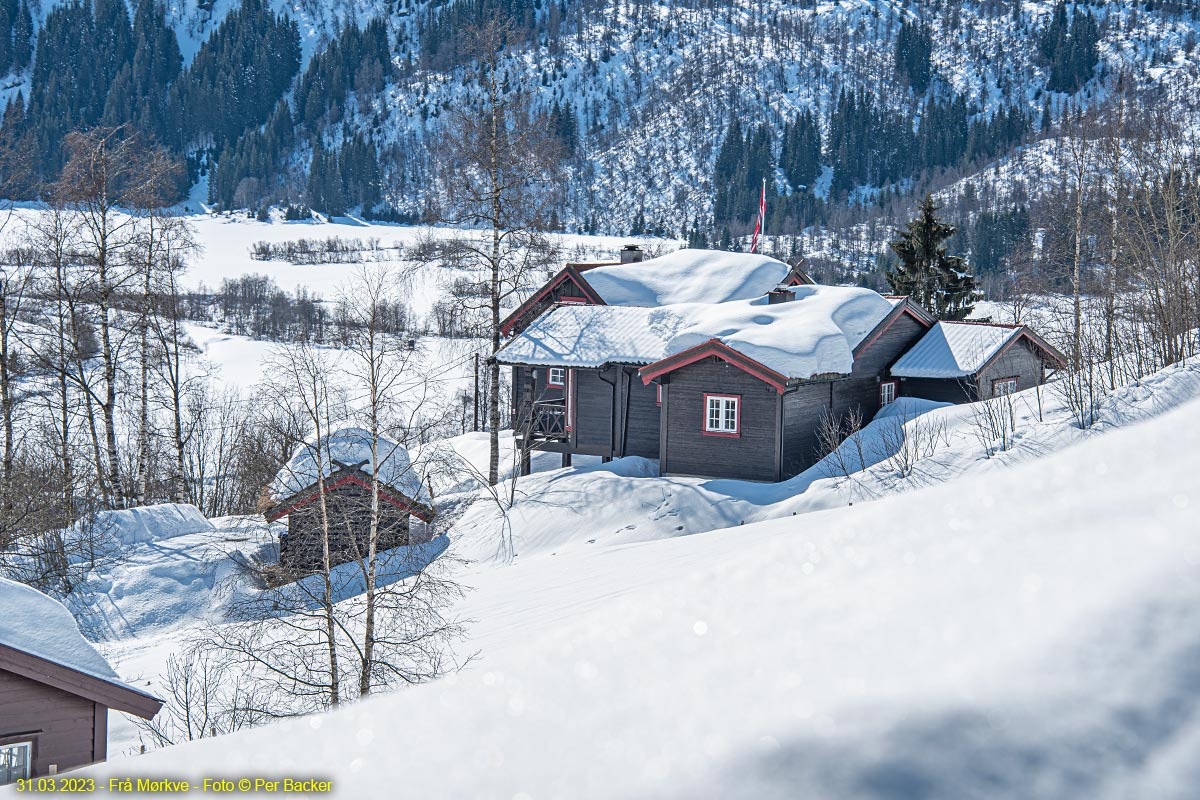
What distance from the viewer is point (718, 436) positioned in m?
20.6

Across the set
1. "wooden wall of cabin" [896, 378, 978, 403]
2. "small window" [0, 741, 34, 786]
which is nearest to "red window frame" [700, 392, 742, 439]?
"wooden wall of cabin" [896, 378, 978, 403]

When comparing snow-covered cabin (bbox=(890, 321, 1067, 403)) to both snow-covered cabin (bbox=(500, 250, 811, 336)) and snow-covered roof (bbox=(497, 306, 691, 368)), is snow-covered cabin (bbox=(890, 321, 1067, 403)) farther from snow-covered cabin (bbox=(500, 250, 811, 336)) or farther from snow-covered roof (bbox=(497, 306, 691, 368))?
snow-covered roof (bbox=(497, 306, 691, 368))

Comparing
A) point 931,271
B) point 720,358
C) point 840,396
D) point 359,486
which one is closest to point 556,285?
point 720,358

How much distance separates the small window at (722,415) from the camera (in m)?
20.4

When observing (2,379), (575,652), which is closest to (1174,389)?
(575,652)

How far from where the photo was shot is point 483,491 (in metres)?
21.3

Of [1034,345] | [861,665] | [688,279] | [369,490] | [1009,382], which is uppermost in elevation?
[688,279]

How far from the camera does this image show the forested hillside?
5359 inches

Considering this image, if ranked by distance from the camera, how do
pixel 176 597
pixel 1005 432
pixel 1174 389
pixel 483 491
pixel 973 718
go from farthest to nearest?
1. pixel 483 491
2. pixel 176 597
3. pixel 1005 432
4. pixel 1174 389
5. pixel 973 718

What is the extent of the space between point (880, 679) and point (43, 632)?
8797 mm

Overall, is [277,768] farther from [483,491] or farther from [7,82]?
[7,82]

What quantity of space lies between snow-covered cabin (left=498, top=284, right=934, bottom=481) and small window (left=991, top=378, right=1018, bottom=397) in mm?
2490

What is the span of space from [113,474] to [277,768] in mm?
23477

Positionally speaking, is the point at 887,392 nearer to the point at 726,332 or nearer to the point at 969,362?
the point at 969,362
